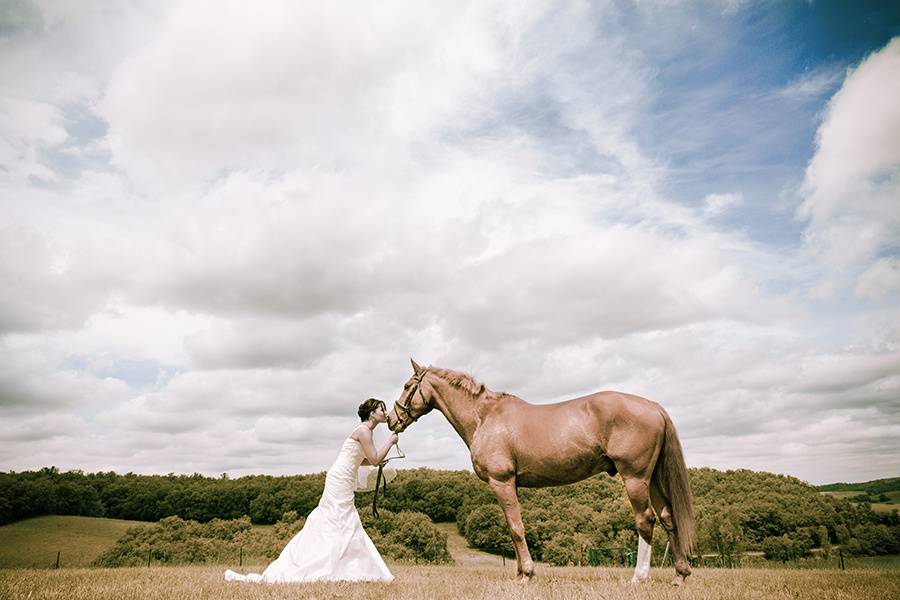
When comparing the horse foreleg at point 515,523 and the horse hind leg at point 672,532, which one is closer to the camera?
the horse hind leg at point 672,532

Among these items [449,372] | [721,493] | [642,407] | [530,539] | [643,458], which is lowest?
[530,539]

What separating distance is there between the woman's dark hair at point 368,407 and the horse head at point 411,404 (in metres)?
0.76

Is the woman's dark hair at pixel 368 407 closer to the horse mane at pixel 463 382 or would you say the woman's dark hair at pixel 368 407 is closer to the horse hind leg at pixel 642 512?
the horse mane at pixel 463 382

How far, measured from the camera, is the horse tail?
7234 millimetres

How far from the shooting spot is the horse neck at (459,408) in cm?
829

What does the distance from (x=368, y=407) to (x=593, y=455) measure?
4046 mm

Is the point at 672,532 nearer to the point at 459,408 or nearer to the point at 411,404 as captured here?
the point at 459,408

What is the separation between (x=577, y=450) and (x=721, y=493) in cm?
2543

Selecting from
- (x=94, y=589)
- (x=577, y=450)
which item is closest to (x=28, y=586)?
(x=94, y=589)

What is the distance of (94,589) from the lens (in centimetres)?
648

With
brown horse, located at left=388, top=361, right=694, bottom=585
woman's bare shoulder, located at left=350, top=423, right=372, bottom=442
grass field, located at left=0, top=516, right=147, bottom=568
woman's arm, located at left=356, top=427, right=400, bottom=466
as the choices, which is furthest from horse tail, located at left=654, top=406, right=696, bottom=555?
grass field, located at left=0, top=516, right=147, bottom=568

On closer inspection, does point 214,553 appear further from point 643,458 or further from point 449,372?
point 643,458

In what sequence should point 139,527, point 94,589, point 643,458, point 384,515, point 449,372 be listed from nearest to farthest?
point 94,589, point 643,458, point 449,372, point 139,527, point 384,515

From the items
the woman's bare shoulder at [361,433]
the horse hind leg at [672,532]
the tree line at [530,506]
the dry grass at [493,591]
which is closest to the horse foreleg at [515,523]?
the dry grass at [493,591]
